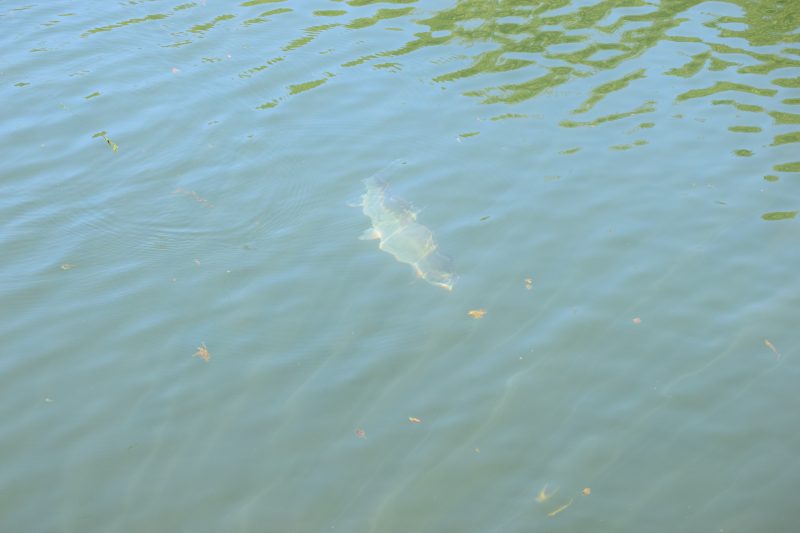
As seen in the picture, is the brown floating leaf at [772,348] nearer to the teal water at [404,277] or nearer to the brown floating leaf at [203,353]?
the teal water at [404,277]

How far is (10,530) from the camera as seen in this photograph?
12.8ft

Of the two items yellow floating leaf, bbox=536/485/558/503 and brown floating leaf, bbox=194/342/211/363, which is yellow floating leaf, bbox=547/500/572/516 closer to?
yellow floating leaf, bbox=536/485/558/503

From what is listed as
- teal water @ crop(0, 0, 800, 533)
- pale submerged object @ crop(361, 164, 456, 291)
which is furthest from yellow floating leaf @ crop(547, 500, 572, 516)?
pale submerged object @ crop(361, 164, 456, 291)

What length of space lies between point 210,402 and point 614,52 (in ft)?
16.7

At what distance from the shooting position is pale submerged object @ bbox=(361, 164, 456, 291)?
523 cm

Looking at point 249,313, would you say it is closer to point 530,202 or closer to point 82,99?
point 530,202

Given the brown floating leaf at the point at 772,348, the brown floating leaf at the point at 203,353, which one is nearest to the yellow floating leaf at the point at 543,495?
the brown floating leaf at the point at 772,348

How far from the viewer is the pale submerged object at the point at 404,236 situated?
523 centimetres

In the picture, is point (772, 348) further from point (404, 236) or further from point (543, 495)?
point (404, 236)

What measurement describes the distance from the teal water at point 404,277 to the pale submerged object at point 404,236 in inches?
3.4

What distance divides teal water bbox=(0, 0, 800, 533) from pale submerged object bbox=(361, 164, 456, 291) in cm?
9

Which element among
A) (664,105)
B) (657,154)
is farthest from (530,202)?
(664,105)

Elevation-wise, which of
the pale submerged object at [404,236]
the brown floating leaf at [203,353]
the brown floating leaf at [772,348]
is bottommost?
the brown floating leaf at [772,348]

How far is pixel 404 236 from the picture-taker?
17.9 ft
